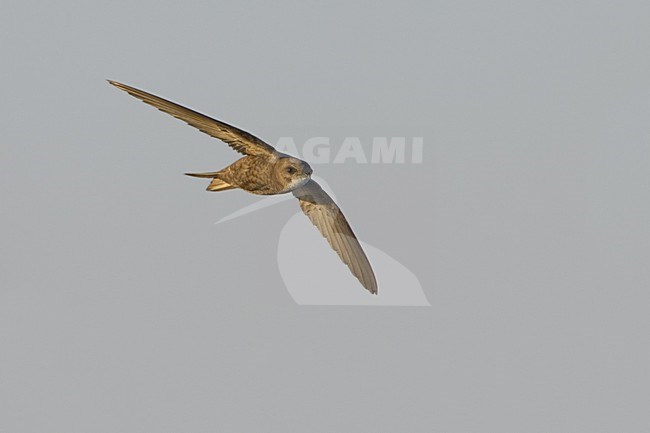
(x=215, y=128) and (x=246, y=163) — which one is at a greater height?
(x=215, y=128)

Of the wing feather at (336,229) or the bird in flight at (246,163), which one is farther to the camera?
the wing feather at (336,229)

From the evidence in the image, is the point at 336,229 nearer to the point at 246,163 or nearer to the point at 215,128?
the point at 246,163

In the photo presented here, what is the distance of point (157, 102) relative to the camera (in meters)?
4.35

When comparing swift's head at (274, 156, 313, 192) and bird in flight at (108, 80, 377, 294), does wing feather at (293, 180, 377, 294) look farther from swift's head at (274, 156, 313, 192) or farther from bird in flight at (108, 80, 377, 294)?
swift's head at (274, 156, 313, 192)

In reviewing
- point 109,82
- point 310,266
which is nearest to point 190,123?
point 109,82

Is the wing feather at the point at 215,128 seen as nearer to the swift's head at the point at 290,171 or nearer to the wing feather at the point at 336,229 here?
the swift's head at the point at 290,171

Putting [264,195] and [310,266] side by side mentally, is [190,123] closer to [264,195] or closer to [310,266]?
[264,195]

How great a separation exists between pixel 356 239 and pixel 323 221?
0.19m

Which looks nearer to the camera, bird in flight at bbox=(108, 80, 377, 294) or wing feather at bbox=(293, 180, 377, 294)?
bird in flight at bbox=(108, 80, 377, 294)

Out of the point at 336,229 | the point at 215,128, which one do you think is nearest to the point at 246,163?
the point at 215,128

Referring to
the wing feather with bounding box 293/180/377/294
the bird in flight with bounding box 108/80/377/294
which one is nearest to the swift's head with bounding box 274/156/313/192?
the bird in flight with bounding box 108/80/377/294

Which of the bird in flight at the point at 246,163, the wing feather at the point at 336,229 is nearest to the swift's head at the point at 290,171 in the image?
the bird in flight at the point at 246,163

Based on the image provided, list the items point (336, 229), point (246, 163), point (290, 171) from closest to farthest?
point (290, 171), point (246, 163), point (336, 229)

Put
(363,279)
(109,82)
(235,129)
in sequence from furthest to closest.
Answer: (363,279)
(235,129)
(109,82)
